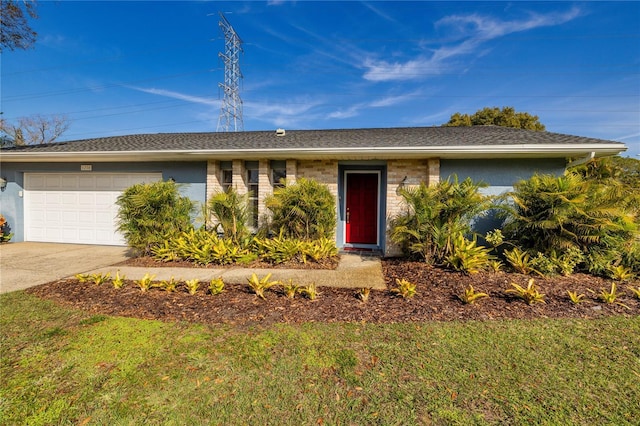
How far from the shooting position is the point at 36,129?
30.0 metres

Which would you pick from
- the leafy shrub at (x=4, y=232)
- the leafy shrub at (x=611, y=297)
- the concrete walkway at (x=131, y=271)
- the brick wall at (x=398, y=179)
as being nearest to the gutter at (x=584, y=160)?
the brick wall at (x=398, y=179)

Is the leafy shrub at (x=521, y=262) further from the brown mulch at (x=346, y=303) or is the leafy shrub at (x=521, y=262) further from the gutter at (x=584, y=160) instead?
the gutter at (x=584, y=160)

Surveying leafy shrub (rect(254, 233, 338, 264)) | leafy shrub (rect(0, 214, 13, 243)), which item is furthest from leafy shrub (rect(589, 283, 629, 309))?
leafy shrub (rect(0, 214, 13, 243))

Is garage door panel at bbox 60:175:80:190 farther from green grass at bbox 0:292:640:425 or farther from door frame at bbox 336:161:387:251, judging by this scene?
door frame at bbox 336:161:387:251

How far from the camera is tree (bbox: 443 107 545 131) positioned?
18.8m

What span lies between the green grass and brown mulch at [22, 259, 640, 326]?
0.23m

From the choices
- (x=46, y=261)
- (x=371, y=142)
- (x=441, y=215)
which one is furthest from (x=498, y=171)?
(x=46, y=261)

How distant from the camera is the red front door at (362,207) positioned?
8.45 m

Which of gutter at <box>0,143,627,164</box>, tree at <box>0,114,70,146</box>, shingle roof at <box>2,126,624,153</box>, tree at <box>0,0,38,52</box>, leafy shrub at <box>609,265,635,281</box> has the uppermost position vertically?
tree at <box>0,114,70,146</box>

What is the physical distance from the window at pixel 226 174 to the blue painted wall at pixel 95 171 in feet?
1.58

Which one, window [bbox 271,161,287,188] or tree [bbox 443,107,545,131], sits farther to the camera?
tree [bbox 443,107,545,131]

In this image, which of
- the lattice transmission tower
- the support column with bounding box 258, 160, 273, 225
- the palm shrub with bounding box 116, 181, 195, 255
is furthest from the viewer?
the lattice transmission tower

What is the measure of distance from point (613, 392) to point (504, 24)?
13377 millimetres

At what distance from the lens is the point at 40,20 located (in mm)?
8570
